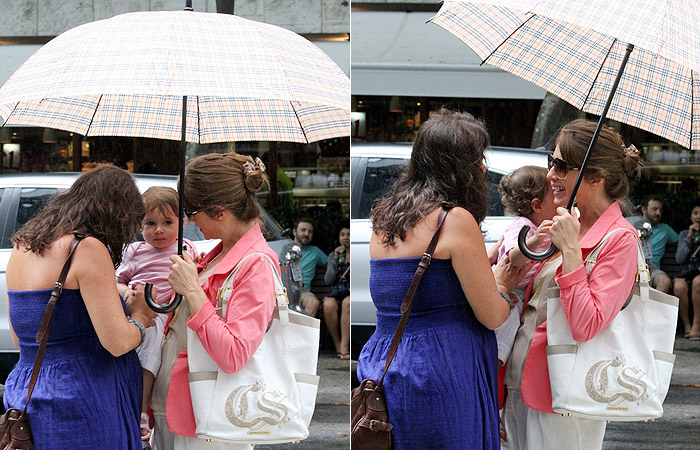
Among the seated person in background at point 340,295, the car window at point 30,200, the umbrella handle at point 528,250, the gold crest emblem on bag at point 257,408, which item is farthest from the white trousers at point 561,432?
the car window at point 30,200

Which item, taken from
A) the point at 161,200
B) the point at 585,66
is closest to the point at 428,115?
the point at 585,66

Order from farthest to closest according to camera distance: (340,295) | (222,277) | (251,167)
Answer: (340,295), (251,167), (222,277)

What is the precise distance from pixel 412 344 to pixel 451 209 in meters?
0.39

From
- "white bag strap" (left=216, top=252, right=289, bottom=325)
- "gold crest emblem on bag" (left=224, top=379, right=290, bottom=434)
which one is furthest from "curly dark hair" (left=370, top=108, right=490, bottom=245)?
"gold crest emblem on bag" (left=224, top=379, right=290, bottom=434)

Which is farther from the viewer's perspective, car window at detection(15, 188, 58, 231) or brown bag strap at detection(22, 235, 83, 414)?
car window at detection(15, 188, 58, 231)

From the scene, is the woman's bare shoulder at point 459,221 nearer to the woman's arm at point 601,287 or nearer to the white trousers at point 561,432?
the woman's arm at point 601,287

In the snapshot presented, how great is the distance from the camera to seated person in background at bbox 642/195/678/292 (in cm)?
577

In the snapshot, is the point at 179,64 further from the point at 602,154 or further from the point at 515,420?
the point at 515,420

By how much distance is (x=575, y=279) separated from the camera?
7.76 ft

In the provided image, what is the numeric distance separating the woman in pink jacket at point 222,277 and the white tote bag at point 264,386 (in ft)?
0.18

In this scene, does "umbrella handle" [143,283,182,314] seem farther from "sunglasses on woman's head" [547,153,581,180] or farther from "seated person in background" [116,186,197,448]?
"sunglasses on woman's head" [547,153,581,180]

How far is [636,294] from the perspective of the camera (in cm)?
248

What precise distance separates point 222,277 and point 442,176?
0.71 meters

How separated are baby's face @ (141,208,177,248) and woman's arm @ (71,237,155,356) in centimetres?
61
